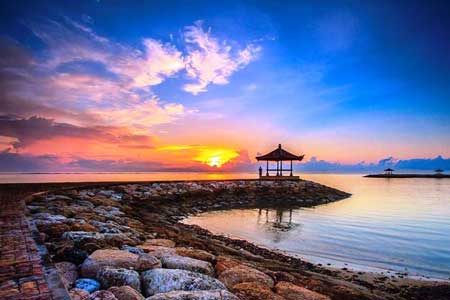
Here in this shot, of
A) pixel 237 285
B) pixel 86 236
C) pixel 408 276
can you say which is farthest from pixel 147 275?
pixel 408 276

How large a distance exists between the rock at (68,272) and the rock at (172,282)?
2.93ft

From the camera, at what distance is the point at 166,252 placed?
5.79 meters

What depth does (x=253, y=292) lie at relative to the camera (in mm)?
4430

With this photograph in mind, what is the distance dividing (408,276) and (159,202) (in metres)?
14.8

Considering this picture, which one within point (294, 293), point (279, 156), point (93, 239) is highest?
point (279, 156)

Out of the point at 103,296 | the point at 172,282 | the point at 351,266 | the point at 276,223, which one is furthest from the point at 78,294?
the point at 276,223

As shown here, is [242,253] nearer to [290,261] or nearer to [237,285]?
[290,261]

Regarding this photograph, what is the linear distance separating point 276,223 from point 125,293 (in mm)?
12035

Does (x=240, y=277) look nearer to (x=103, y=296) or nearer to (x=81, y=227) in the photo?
(x=103, y=296)

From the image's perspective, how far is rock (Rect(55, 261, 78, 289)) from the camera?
12.9 ft

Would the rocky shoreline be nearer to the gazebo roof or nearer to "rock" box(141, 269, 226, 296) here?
"rock" box(141, 269, 226, 296)

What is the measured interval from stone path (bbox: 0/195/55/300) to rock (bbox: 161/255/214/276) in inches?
73.8

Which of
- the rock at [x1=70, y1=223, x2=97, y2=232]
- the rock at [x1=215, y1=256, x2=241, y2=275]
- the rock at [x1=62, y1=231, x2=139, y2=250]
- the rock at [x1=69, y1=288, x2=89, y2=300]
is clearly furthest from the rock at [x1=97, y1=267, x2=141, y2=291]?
the rock at [x1=70, y1=223, x2=97, y2=232]

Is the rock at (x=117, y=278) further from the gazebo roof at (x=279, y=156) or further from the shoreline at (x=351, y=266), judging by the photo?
the gazebo roof at (x=279, y=156)
